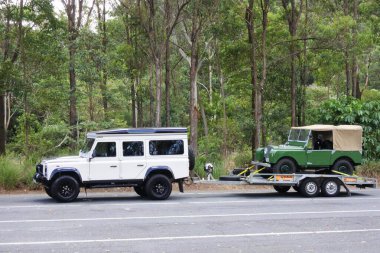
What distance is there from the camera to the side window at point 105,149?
1667 cm

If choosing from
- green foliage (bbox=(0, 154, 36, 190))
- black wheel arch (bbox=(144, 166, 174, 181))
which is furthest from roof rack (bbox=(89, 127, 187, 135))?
green foliage (bbox=(0, 154, 36, 190))

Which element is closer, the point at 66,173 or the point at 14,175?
the point at 66,173

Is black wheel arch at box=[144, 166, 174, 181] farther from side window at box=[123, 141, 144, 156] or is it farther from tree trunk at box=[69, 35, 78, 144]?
tree trunk at box=[69, 35, 78, 144]

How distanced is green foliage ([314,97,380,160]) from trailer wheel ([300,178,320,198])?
9.54m

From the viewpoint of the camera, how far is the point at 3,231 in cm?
1156

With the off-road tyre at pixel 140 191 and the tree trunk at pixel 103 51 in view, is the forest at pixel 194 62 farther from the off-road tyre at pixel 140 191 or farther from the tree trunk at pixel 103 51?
the off-road tyre at pixel 140 191

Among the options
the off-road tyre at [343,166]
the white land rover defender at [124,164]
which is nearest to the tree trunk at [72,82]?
the white land rover defender at [124,164]

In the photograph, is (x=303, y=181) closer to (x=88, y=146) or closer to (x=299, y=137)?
(x=299, y=137)

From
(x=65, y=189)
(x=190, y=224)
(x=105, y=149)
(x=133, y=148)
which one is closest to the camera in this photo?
(x=190, y=224)

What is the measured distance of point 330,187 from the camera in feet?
61.0

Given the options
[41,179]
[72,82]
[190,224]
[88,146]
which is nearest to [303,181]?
[190,224]

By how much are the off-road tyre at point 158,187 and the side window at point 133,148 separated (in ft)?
2.89

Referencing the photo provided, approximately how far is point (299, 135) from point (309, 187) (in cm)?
204

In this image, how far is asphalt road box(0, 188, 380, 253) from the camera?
10359mm
